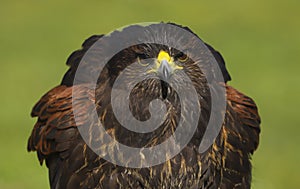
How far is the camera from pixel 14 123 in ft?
47.3

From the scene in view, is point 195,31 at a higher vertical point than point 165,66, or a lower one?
lower

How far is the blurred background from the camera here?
42.9 feet

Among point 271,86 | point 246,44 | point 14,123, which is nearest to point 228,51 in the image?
point 246,44

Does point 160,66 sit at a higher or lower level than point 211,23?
higher

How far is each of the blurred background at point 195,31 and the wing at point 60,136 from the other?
11.6ft

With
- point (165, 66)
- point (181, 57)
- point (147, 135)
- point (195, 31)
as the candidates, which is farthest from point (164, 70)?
point (195, 31)

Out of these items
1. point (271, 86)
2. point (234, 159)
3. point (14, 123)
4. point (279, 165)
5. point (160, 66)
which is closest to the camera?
point (160, 66)

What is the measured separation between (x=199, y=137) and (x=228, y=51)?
10.1 meters

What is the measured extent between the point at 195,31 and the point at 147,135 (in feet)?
37.4

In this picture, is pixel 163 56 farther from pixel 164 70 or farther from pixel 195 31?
pixel 195 31

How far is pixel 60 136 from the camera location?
7.86m

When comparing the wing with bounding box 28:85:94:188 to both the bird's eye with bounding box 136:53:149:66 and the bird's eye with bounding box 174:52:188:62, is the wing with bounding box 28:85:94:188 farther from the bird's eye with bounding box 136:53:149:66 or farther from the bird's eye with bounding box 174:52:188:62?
the bird's eye with bounding box 174:52:188:62

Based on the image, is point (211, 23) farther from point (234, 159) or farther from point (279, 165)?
point (234, 159)

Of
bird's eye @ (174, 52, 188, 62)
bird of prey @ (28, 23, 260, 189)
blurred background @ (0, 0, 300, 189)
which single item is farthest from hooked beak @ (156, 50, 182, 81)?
blurred background @ (0, 0, 300, 189)
